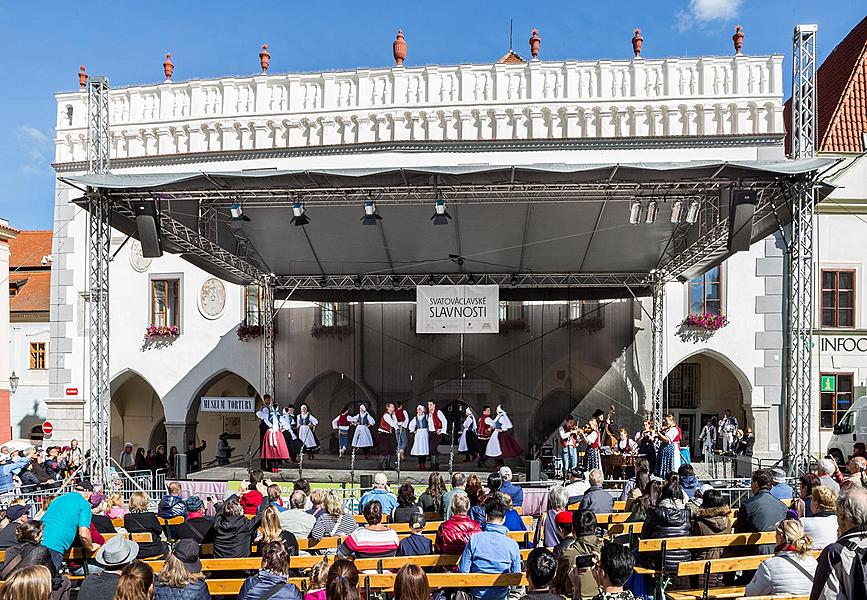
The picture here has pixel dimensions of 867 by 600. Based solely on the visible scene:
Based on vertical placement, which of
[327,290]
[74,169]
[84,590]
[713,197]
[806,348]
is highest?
[74,169]

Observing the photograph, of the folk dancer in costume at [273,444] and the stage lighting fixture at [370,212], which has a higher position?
the stage lighting fixture at [370,212]

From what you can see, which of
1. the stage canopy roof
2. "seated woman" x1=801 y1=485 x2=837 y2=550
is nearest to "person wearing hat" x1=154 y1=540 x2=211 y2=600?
"seated woman" x1=801 y1=485 x2=837 y2=550

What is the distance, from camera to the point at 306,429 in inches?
662

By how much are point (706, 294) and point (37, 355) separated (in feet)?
64.4

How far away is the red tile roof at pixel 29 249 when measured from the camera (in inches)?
1069

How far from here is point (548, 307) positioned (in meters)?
18.4

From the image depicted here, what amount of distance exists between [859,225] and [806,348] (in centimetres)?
1004

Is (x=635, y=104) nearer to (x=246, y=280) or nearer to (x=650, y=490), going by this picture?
(x=246, y=280)

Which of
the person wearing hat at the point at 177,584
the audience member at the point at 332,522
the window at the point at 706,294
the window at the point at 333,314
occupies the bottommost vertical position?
the audience member at the point at 332,522

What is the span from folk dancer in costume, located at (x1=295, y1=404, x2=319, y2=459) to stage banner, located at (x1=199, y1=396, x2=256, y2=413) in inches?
126

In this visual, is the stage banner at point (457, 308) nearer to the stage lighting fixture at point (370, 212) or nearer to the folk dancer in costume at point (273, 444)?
the stage lighting fixture at point (370, 212)

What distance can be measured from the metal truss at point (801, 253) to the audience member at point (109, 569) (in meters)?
8.65

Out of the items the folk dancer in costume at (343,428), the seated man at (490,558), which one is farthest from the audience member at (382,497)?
the folk dancer in costume at (343,428)

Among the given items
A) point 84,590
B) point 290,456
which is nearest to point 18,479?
point 290,456
